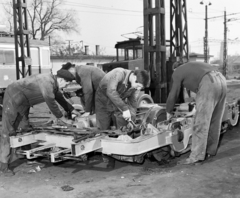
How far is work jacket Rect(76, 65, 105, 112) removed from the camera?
5473 mm

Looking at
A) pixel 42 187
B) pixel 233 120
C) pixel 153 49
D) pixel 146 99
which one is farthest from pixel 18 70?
pixel 42 187

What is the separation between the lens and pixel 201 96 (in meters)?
4.93

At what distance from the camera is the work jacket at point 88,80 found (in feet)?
18.0

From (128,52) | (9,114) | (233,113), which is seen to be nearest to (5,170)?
(9,114)

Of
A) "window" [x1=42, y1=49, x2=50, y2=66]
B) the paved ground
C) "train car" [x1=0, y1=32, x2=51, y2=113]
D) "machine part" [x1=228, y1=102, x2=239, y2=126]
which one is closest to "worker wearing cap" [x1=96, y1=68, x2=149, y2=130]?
the paved ground

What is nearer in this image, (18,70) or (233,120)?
(233,120)

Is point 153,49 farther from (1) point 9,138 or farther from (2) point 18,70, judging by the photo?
(2) point 18,70

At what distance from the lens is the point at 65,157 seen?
4469mm

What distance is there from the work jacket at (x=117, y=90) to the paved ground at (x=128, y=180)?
976mm

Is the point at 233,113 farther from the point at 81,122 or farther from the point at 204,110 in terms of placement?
the point at 81,122

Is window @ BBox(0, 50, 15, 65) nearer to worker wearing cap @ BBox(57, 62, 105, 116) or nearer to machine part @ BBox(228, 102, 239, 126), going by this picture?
worker wearing cap @ BBox(57, 62, 105, 116)

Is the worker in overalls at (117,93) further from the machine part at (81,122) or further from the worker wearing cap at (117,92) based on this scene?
the machine part at (81,122)

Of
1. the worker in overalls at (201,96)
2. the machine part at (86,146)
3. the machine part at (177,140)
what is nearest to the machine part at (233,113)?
the worker in overalls at (201,96)

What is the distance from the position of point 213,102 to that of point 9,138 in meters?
3.10
